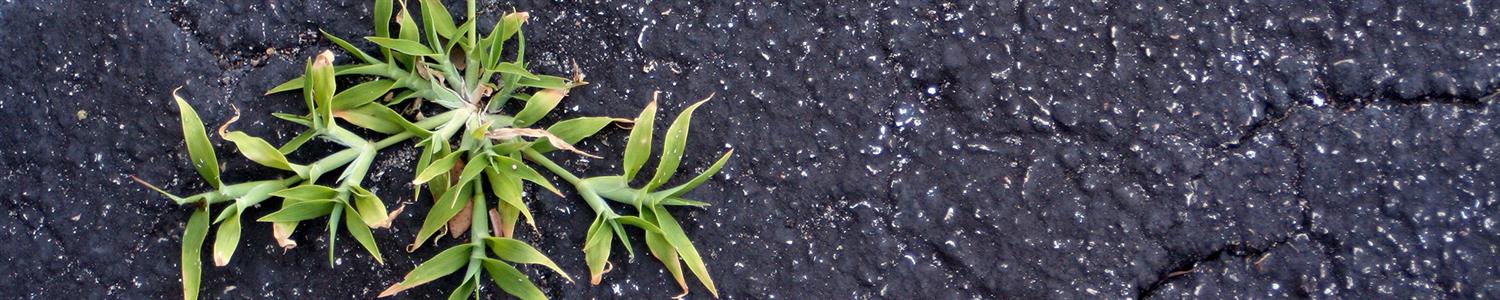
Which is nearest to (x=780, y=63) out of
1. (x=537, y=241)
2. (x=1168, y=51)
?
(x=537, y=241)

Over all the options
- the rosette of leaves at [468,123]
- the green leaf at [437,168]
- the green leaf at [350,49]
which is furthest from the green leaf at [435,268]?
the green leaf at [350,49]

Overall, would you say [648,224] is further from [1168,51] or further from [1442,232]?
[1442,232]

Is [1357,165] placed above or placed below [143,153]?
above

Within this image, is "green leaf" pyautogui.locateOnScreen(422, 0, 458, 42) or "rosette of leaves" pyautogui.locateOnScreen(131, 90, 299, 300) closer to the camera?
"rosette of leaves" pyautogui.locateOnScreen(131, 90, 299, 300)

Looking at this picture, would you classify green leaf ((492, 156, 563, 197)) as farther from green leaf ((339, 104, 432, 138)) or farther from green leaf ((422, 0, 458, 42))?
green leaf ((422, 0, 458, 42))

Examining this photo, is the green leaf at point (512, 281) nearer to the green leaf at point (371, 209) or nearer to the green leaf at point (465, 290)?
the green leaf at point (465, 290)

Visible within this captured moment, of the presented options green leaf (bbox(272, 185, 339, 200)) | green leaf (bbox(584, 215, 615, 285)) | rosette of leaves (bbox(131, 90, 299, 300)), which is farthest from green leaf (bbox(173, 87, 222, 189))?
green leaf (bbox(584, 215, 615, 285))

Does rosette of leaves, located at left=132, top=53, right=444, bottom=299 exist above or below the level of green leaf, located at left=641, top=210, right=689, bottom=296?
below
